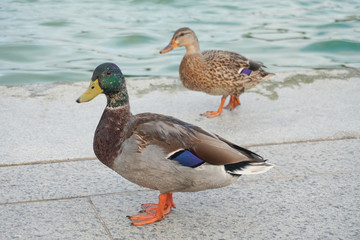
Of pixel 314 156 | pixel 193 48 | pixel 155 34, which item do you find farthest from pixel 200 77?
pixel 155 34

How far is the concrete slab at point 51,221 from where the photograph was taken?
3.48 m

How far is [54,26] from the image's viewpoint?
11.8m

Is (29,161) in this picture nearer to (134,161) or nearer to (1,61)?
(134,161)

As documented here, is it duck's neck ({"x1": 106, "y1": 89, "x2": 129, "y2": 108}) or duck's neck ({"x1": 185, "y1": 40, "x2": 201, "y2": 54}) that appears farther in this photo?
duck's neck ({"x1": 185, "y1": 40, "x2": 201, "y2": 54})

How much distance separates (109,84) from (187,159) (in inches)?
27.5

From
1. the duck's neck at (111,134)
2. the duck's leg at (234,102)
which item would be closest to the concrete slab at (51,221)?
the duck's neck at (111,134)

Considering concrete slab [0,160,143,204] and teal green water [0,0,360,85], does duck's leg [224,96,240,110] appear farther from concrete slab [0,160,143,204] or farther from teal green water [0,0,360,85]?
teal green water [0,0,360,85]

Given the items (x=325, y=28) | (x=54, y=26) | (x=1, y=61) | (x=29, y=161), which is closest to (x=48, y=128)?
(x=29, y=161)

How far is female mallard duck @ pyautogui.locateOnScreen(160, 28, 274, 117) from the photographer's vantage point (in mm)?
5941

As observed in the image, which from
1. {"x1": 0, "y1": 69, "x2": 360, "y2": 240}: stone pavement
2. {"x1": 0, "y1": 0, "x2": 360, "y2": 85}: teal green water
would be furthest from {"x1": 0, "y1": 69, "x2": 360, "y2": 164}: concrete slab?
{"x1": 0, "y1": 0, "x2": 360, "y2": 85}: teal green water

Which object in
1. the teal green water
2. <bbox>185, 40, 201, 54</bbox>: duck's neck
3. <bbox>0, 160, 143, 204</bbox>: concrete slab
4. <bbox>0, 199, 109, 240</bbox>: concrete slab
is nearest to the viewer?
<bbox>0, 199, 109, 240</bbox>: concrete slab

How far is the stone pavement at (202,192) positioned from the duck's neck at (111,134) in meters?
0.39

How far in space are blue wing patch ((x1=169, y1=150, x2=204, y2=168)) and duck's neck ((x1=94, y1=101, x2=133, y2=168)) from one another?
0.35m

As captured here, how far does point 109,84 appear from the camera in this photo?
3779 millimetres
